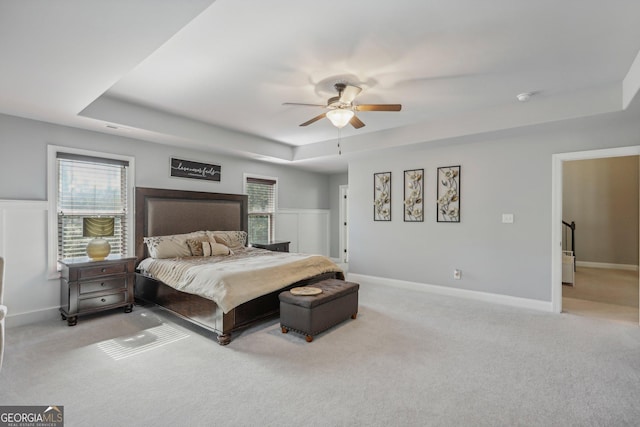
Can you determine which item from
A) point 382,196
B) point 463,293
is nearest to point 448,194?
point 382,196

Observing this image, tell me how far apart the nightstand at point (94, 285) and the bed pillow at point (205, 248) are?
2.46 ft

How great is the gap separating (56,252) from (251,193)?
323 cm

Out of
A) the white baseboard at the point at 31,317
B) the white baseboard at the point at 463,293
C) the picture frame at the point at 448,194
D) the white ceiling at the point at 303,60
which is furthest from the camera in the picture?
the picture frame at the point at 448,194

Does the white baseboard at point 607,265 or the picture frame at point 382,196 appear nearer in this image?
the picture frame at point 382,196

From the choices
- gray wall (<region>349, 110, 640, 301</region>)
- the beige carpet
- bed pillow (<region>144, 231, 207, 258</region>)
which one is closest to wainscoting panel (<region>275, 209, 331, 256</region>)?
gray wall (<region>349, 110, 640, 301</region>)

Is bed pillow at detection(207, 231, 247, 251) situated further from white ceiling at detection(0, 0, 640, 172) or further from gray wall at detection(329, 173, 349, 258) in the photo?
gray wall at detection(329, 173, 349, 258)

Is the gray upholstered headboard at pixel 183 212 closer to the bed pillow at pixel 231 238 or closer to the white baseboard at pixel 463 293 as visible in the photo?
the bed pillow at pixel 231 238

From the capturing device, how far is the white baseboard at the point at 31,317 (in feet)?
11.5

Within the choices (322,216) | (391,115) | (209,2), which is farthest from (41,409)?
(322,216)

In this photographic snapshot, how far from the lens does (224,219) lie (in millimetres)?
5602

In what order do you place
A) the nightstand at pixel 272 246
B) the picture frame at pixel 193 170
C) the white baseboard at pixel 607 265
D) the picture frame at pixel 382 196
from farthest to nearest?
1. the white baseboard at pixel 607 265
2. the nightstand at pixel 272 246
3. the picture frame at pixel 382 196
4. the picture frame at pixel 193 170

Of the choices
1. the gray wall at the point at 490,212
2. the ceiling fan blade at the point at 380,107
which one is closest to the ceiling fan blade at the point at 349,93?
the ceiling fan blade at the point at 380,107

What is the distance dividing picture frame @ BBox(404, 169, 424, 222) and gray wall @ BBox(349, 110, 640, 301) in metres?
0.10

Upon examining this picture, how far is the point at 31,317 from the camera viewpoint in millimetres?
3643
